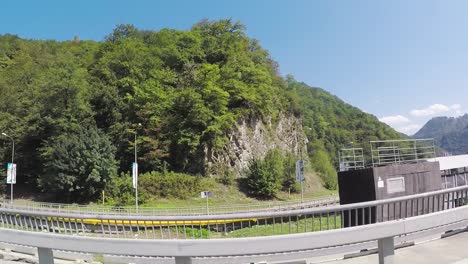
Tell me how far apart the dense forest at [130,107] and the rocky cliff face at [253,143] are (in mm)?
1473

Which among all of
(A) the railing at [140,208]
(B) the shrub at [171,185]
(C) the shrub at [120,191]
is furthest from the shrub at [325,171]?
(C) the shrub at [120,191]

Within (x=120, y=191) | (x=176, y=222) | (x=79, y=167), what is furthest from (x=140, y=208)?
(x=176, y=222)

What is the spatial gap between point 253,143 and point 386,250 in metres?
57.5

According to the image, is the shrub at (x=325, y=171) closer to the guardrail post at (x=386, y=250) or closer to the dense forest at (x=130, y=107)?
the dense forest at (x=130, y=107)

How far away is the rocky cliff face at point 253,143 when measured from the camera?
56.3 metres

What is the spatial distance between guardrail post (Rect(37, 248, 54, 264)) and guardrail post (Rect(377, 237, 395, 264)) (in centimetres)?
428

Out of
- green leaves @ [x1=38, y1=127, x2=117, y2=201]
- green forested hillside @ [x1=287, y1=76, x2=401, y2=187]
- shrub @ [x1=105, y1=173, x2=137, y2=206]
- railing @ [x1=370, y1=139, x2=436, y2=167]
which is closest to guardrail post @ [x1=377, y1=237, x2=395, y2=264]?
railing @ [x1=370, y1=139, x2=436, y2=167]

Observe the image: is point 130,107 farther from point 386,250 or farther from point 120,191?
point 386,250

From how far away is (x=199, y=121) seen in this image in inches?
2095

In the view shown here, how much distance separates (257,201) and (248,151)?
10507mm

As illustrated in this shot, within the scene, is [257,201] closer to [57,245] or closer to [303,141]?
[303,141]

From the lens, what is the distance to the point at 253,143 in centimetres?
6209

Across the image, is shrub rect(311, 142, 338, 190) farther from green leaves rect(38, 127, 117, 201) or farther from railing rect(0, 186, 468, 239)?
railing rect(0, 186, 468, 239)

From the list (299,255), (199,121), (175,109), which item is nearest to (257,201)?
(199,121)
